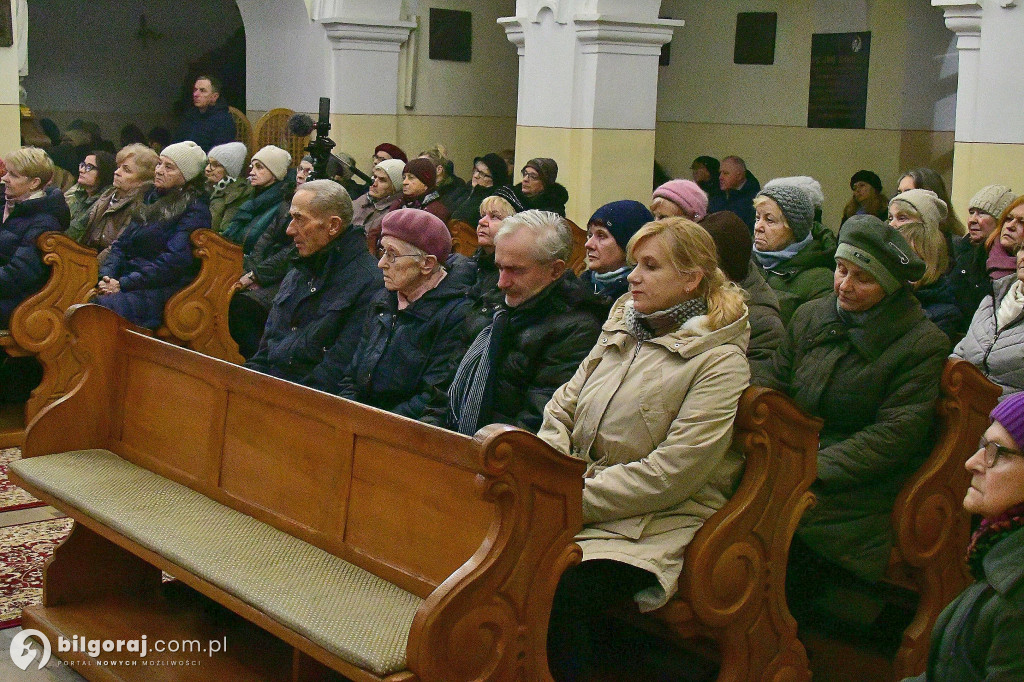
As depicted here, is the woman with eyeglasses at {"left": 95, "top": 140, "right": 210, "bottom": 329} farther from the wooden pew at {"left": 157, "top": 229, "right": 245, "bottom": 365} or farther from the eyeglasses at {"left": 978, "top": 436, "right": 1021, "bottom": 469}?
the eyeglasses at {"left": 978, "top": 436, "right": 1021, "bottom": 469}

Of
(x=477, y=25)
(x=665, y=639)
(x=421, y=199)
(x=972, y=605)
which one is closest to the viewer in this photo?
(x=972, y=605)

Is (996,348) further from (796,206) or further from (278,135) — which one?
(278,135)

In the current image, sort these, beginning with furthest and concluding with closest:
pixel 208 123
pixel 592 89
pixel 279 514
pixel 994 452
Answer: pixel 208 123 → pixel 592 89 → pixel 279 514 → pixel 994 452

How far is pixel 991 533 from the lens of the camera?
226 centimetres

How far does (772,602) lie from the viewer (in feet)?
10.9

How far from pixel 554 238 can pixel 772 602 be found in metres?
1.25

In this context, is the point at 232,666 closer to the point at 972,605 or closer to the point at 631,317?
the point at 631,317

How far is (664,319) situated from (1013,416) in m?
1.17

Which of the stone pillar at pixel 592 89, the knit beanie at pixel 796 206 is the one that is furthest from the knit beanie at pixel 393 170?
the knit beanie at pixel 796 206

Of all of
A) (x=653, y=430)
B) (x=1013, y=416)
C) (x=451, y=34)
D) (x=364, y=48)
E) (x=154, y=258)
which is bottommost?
(x=653, y=430)

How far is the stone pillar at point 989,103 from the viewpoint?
6578mm

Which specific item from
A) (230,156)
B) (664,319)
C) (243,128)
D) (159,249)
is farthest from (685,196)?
(243,128)

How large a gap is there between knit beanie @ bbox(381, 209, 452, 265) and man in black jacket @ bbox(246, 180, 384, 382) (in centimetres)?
43

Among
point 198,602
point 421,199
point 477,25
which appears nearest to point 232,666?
point 198,602
